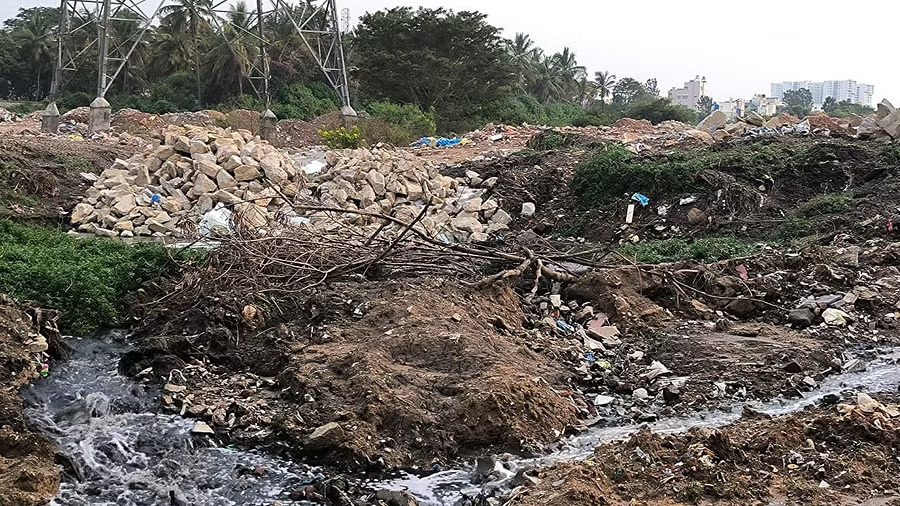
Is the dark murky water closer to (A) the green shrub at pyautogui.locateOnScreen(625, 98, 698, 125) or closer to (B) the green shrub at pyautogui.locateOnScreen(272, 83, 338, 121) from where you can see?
(B) the green shrub at pyautogui.locateOnScreen(272, 83, 338, 121)

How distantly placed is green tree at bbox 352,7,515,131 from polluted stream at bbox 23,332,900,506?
2157 cm

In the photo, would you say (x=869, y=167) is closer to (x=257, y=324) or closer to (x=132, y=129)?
(x=257, y=324)

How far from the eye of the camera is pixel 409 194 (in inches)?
452

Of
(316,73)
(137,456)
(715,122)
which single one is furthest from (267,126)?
(316,73)

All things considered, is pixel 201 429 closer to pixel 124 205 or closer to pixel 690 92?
pixel 124 205

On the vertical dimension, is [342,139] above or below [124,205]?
above

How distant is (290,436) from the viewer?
16.6 feet

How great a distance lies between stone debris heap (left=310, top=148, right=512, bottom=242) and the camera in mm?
10781

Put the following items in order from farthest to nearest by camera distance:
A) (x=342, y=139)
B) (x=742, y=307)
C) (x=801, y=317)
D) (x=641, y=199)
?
1. (x=342, y=139)
2. (x=641, y=199)
3. (x=742, y=307)
4. (x=801, y=317)

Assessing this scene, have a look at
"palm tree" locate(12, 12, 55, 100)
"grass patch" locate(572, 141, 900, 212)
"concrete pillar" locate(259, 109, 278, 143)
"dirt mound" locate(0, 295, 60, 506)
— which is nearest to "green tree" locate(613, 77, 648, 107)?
"palm tree" locate(12, 12, 55, 100)

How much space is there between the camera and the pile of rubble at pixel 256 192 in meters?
10.0

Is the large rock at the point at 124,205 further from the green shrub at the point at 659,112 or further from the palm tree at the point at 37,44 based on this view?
the palm tree at the point at 37,44

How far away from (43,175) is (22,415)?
22.7ft

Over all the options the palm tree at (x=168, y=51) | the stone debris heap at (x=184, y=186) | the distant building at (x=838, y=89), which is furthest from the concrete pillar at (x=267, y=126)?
the distant building at (x=838, y=89)
